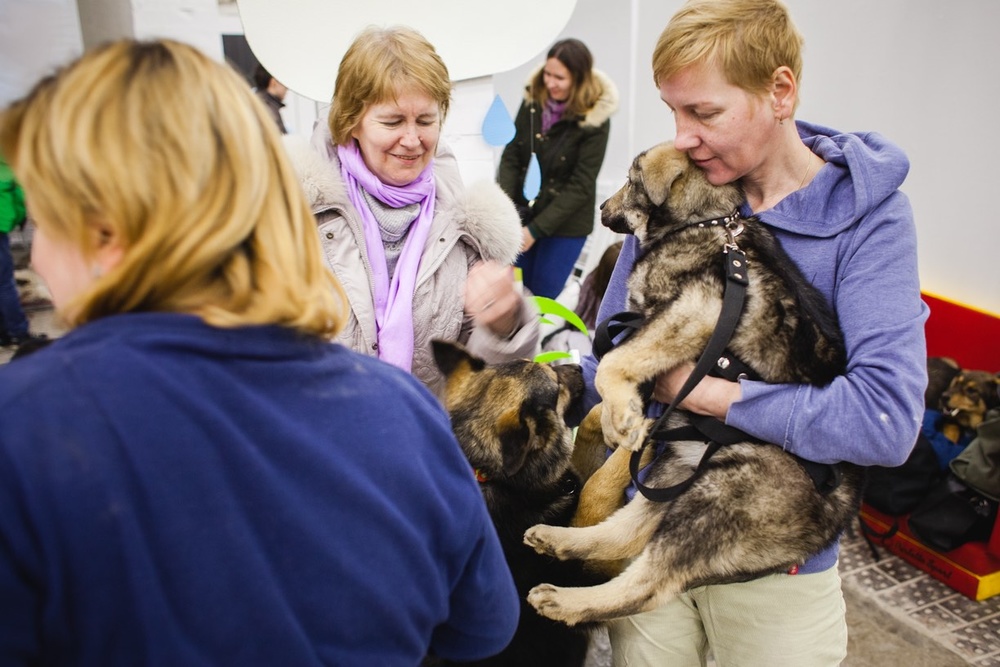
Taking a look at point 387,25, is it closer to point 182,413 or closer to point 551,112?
point 182,413

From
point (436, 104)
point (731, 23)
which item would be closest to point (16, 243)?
point (436, 104)

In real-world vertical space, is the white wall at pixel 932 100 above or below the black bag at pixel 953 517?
above

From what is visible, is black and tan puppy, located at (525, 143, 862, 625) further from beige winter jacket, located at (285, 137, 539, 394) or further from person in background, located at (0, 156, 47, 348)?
person in background, located at (0, 156, 47, 348)

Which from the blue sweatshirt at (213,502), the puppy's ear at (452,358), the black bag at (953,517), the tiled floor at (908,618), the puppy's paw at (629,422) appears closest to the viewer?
the blue sweatshirt at (213,502)

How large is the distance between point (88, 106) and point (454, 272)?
1586 mm

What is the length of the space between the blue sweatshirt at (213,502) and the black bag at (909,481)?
4.09m

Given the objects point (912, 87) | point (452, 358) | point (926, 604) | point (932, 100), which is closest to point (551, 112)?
point (912, 87)

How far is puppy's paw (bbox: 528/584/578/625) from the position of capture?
6.78 ft

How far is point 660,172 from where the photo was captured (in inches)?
87.3

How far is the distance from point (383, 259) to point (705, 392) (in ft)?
3.64

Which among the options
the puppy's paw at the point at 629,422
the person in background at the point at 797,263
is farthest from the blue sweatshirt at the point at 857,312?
the puppy's paw at the point at 629,422

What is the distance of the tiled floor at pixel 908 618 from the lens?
139 inches

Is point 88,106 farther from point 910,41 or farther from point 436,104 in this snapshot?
point 910,41

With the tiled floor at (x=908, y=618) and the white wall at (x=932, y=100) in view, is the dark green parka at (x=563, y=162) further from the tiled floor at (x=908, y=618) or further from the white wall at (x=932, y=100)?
the tiled floor at (x=908, y=618)
